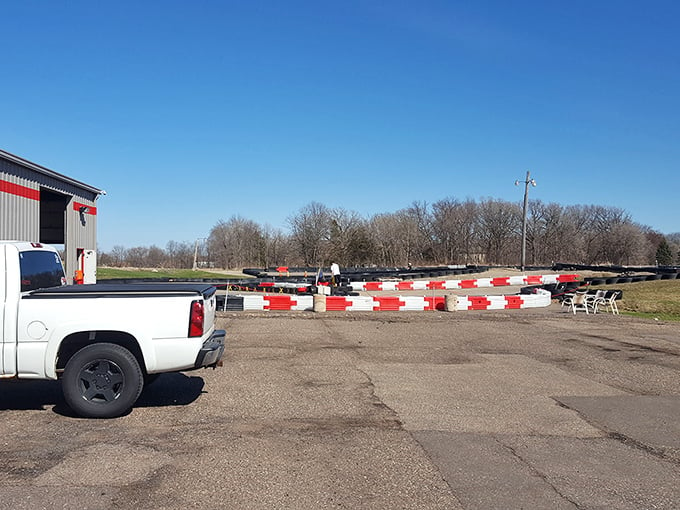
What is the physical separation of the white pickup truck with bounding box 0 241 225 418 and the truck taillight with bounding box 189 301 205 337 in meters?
0.01

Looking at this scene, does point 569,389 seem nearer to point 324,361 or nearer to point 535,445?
point 535,445

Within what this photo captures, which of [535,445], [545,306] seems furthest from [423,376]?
[545,306]

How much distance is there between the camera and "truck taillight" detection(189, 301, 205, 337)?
665cm

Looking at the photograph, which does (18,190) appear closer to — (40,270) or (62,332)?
(40,270)

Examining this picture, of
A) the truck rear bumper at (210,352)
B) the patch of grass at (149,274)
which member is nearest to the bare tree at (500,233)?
the patch of grass at (149,274)

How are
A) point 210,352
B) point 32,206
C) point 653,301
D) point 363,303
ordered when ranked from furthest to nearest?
point 653,301 < point 32,206 < point 363,303 < point 210,352

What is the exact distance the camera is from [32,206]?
21844mm

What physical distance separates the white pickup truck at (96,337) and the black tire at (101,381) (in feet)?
0.03

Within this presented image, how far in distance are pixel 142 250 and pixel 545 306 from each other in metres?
93.1

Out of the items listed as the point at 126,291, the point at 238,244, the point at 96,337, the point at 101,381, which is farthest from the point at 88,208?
the point at 238,244

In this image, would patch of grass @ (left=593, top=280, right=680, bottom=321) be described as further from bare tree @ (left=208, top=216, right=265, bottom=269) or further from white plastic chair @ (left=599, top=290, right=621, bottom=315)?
bare tree @ (left=208, top=216, right=265, bottom=269)

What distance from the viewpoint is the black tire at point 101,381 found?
647 centimetres

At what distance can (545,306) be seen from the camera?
2445cm

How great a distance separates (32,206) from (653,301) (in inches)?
1023
